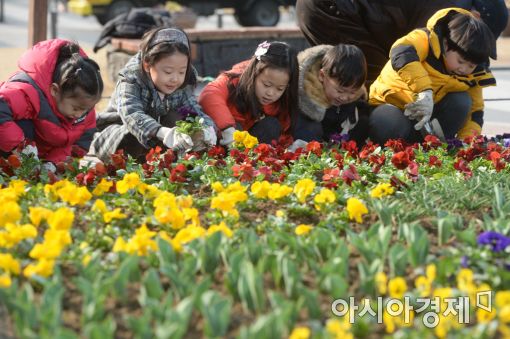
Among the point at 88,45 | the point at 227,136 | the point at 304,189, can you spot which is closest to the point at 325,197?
the point at 304,189

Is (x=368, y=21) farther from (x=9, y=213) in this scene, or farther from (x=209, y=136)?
(x=9, y=213)

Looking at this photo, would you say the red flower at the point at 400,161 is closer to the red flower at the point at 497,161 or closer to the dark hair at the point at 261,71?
the red flower at the point at 497,161

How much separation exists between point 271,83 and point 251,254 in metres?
2.20

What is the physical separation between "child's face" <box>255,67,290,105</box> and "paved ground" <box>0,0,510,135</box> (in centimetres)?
217

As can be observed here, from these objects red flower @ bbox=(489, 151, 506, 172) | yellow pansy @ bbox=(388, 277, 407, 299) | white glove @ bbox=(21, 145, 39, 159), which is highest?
yellow pansy @ bbox=(388, 277, 407, 299)

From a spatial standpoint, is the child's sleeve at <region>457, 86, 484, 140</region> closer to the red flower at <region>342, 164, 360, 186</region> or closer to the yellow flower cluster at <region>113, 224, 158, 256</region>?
the red flower at <region>342, 164, 360, 186</region>

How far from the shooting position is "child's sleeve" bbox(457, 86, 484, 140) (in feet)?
18.3

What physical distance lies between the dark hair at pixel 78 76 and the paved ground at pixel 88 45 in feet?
10.5

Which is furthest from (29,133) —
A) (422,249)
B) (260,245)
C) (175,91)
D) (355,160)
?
(422,249)

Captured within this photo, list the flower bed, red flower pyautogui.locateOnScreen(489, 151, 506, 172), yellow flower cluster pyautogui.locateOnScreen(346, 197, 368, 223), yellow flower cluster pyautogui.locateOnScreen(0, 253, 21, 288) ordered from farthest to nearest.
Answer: red flower pyautogui.locateOnScreen(489, 151, 506, 172) < yellow flower cluster pyautogui.locateOnScreen(346, 197, 368, 223) < yellow flower cluster pyautogui.locateOnScreen(0, 253, 21, 288) < the flower bed

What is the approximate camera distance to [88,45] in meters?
15.8

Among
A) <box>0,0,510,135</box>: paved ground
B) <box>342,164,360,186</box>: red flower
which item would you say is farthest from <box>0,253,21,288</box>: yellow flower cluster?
<box>0,0,510,135</box>: paved ground

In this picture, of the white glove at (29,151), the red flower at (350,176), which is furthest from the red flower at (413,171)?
the white glove at (29,151)

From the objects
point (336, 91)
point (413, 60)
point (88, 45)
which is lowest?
point (88, 45)
